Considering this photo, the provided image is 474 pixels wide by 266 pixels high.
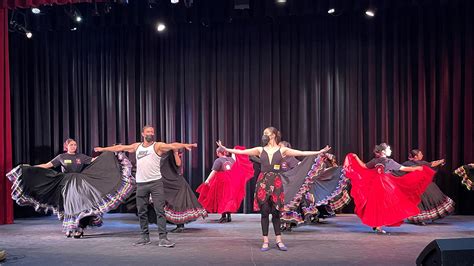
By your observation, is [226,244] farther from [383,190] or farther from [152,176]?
[383,190]

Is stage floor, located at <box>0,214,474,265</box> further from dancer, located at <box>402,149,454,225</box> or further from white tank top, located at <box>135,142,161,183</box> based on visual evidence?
white tank top, located at <box>135,142,161,183</box>

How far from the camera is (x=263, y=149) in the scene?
237 inches

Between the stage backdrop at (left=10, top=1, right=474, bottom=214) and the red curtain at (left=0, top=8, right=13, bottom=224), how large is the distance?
3.07ft

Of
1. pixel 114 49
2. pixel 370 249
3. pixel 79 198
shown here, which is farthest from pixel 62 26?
pixel 370 249

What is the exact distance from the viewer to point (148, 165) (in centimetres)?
633

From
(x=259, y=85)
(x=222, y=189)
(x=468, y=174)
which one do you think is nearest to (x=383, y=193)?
(x=468, y=174)

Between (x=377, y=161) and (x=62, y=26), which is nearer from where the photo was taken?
(x=377, y=161)

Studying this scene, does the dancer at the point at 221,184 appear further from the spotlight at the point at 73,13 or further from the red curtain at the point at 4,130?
the spotlight at the point at 73,13

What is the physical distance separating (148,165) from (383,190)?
131 inches

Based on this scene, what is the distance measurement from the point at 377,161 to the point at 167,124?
15.7ft

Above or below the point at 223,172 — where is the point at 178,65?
above

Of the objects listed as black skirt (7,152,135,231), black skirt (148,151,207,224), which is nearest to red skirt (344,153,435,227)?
black skirt (148,151,207,224)

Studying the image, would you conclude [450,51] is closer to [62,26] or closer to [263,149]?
[263,149]

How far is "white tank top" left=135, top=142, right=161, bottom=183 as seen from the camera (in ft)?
20.8
